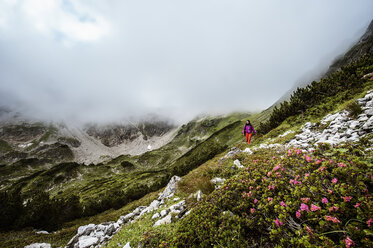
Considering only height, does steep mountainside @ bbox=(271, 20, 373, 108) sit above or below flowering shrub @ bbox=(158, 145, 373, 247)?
above

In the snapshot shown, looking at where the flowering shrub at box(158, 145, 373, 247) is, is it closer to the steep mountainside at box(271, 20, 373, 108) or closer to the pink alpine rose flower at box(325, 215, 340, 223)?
the pink alpine rose flower at box(325, 215, 340, 223)

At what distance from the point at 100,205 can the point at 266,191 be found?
32697mm

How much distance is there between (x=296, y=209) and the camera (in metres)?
2.91

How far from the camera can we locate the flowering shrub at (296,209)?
2162 millimetres

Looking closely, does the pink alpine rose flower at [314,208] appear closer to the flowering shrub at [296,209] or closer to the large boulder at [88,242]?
the flowering shrub at [296,209]

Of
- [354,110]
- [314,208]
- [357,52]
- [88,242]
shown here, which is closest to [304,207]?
[314,208]

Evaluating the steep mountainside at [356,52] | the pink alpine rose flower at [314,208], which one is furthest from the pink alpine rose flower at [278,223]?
the steep mountainside at [356,52]

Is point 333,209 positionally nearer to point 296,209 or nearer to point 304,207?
point 304,207

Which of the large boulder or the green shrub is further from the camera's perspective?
the large boulder

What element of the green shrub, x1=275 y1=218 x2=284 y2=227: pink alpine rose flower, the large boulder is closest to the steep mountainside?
the green shrub

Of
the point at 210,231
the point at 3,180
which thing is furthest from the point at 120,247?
the point at 3,180

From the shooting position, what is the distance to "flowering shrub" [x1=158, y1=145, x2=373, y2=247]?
216 centimetres

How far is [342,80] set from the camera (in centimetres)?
1716

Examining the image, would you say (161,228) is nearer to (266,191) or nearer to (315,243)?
(266,191)
